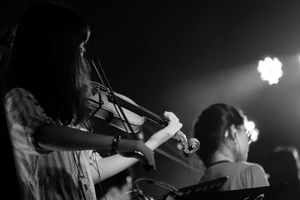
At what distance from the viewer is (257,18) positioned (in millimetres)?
5711

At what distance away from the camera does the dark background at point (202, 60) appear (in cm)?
545

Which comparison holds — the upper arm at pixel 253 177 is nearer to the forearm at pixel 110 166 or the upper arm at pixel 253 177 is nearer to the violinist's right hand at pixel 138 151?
the forearm at pixel 110 166

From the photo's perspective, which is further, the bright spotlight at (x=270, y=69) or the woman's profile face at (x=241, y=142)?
the bright spotlight at (x=270, y=69)

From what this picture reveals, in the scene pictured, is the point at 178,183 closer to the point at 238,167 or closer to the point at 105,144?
the point at 238,167

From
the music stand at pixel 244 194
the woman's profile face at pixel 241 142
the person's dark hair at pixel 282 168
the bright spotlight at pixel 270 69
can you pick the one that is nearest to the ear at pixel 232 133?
the woman's profile face at pixel 241 142

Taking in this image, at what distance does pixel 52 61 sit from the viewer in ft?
4.83

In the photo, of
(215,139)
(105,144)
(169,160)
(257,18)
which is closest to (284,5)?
(257,18)

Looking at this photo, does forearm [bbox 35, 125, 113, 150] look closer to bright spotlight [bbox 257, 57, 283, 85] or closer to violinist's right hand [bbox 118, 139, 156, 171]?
violinist's right hand [bbox 118, 139, 156, 171]

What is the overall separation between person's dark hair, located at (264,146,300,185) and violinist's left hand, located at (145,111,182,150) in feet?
7.09

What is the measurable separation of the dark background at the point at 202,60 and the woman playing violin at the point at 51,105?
3.54 metres

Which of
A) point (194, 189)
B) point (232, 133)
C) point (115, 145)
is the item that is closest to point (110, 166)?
point (194, 189)

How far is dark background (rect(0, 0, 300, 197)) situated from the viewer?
5.45m

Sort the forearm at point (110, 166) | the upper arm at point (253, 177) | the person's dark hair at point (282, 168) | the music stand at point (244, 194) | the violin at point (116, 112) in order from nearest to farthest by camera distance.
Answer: the music stand at point (244, 194)
the forearm at point (110, 166)
the violin at point (116, 112)
the upper arm at point (253, 177)
the person's dark hair at point (282, 168)

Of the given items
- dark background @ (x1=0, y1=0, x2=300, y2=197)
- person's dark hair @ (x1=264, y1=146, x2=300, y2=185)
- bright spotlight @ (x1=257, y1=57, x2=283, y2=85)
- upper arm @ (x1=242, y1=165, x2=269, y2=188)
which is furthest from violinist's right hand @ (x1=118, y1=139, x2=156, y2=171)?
bright spotlight @ (x1=257, y1=57, x2=283, y2=85)
